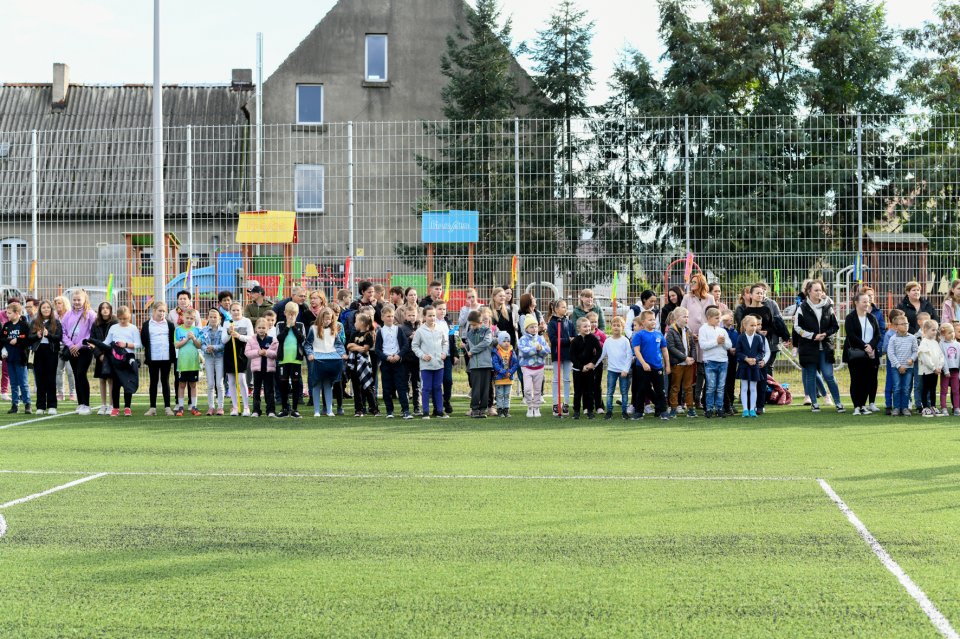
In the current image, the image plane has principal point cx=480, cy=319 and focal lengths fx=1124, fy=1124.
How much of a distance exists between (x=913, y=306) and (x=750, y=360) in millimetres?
3015

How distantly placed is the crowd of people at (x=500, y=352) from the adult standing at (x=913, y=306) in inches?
0.9

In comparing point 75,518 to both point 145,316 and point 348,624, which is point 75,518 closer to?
point 348,624

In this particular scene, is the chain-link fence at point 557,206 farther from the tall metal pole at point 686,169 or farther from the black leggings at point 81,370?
the black leggings at point 81,370

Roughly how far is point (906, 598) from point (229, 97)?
129 feet

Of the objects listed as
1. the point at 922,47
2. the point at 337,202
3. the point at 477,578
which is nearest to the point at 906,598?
the point at 477,578

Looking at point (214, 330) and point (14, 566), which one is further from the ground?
point (214, 330)

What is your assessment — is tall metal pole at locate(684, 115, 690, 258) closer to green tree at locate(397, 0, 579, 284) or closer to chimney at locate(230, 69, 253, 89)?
green tree at locate(397, 0, 579, 284)

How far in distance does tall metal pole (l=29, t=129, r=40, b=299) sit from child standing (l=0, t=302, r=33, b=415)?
4.23 meters

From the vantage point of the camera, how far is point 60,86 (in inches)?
1682

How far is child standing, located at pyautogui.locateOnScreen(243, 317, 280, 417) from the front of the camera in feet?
53.2

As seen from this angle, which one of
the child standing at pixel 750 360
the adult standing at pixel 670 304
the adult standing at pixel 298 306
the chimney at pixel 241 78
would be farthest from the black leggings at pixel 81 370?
the chimney at pixel 241 78

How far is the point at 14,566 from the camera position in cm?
699

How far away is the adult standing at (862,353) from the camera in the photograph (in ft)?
53.1

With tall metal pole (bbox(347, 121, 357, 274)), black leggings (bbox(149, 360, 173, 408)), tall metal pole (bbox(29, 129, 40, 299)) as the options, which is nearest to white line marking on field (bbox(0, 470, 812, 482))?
black leggings (bbox(149, 360, 173, 408))
